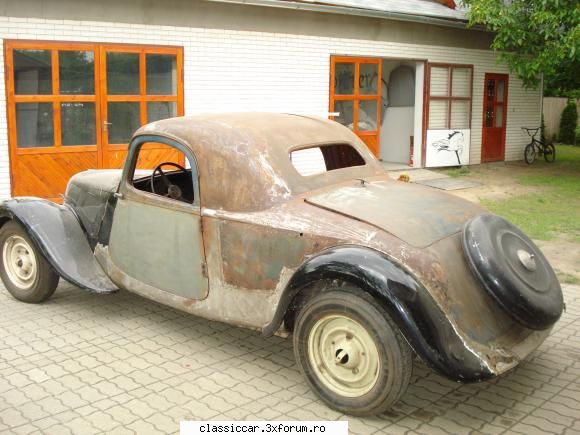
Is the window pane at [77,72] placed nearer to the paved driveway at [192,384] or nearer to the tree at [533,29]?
the paved driveway at [192,384]

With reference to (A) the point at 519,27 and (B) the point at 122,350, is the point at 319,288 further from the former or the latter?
(A) the point at 519,27

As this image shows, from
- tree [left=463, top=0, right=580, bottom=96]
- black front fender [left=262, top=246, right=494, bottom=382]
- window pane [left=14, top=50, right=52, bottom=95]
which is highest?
tree [left=463, top=0, right=580, bottom=96]

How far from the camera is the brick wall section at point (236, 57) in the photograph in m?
9.37

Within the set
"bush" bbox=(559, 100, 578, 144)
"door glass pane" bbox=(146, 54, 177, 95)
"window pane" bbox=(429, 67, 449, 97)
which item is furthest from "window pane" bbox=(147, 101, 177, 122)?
"bush" bbox=(559, 100, 578, 144)

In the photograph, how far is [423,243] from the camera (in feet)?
11.8

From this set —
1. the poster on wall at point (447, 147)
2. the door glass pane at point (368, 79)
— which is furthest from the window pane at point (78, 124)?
the poster on wall at point (447, 147)

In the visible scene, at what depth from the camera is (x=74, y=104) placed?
970 cm

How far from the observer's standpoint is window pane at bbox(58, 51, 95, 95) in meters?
9.55

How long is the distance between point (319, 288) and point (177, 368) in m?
1.25

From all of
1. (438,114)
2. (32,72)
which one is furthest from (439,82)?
(32,72)

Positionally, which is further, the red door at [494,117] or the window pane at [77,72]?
the red door at [494,117]

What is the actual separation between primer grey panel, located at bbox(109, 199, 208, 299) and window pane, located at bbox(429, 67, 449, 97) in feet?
37.8

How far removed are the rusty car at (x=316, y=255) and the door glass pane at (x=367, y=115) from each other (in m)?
8.94

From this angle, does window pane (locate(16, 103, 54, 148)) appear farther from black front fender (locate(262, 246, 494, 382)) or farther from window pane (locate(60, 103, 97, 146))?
black front fender (locate(262, 246, 494, 382))
